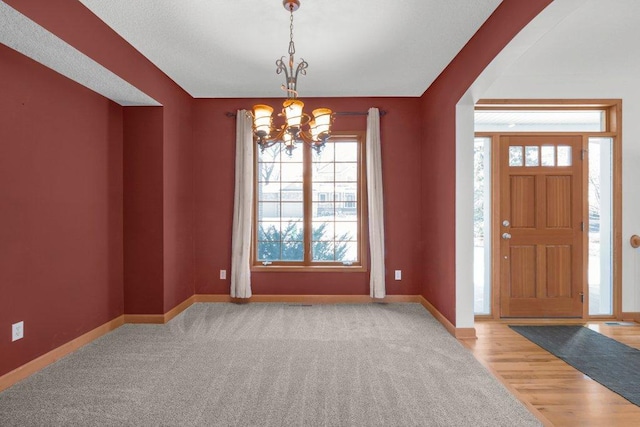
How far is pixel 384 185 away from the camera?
455 cm

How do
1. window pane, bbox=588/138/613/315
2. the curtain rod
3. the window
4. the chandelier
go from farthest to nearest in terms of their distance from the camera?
the window
the curtain rod
window pane, bbox=588/138/613/315
the chandelier

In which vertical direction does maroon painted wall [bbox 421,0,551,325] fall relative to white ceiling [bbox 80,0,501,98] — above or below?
below

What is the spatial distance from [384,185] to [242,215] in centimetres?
201

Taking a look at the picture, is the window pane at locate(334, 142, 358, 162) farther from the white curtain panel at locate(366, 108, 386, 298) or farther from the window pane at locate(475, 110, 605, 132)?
the window pane at locate(475, 110, 605, 132)

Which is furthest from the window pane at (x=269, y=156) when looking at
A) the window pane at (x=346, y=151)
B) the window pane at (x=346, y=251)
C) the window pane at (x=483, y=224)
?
the window pane at (x=483, y=224)

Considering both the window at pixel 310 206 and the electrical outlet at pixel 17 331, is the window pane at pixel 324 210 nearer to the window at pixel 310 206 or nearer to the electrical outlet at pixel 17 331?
the window at pixel 310 206

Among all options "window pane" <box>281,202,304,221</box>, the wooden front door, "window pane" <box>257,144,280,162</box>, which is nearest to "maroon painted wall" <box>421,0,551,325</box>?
the wooden front door

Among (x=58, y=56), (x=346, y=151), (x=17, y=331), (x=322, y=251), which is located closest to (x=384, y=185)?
(x=346, y=151)

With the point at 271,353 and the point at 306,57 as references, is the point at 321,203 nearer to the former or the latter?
the point at 306,57

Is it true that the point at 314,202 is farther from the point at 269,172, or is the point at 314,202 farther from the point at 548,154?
the point at 548,154

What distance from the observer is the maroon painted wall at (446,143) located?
249 cm

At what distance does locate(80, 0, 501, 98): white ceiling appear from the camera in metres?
2.52

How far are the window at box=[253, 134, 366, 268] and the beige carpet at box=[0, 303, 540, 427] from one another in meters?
1.19

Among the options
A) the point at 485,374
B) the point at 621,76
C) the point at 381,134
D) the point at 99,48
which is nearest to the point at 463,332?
the point at 485,374
